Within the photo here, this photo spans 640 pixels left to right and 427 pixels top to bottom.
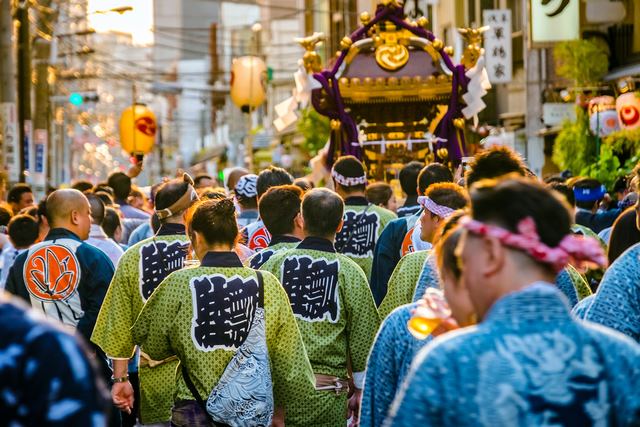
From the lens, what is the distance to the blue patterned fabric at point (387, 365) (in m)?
4.27

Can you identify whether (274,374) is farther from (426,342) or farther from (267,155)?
(267,155)

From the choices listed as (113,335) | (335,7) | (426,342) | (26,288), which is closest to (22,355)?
(426,342)

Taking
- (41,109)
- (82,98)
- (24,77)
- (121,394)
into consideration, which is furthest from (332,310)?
(82,98)

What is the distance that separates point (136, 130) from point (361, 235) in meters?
15.5

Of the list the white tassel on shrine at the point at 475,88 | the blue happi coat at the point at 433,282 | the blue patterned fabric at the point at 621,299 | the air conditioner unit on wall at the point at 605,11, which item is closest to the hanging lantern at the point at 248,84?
the air conditioner unit on wall at the point at 605,11

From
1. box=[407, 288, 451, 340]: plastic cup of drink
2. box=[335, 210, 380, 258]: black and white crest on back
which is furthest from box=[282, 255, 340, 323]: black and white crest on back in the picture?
box=[335, 210, 380, 258]: black and white crest on back

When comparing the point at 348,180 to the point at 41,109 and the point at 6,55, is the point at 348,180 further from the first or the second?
the point at 41,109

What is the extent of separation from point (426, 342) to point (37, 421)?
6.58ft

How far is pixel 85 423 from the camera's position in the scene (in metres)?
2.76

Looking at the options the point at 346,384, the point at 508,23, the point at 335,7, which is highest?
the point at 335,7

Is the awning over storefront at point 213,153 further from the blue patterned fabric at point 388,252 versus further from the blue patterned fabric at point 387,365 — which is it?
the blue patterned fabric at point 387,365

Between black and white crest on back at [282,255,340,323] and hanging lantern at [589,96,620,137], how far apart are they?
427 inches

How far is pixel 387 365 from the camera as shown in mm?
4355

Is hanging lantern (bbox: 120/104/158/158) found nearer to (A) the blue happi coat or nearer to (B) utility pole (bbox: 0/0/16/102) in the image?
(B) utility pole (bbox: 0/0/16/102)
